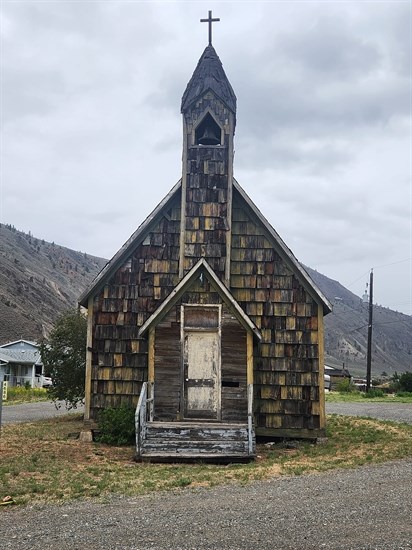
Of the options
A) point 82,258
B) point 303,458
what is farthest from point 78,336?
point 82,258

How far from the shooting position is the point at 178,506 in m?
7.68

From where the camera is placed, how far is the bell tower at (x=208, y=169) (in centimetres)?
1484

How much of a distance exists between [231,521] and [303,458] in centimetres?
544

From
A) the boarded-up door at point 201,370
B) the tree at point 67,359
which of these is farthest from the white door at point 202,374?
the tree at point 67,359

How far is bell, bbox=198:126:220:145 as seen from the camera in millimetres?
15773

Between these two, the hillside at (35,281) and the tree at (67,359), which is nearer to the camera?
the tree at (67,359)

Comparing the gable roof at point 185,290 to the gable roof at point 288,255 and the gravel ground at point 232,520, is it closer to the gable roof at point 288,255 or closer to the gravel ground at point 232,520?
the gable roof at point 288,255

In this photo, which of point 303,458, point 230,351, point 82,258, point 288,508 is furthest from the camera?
point 82,258

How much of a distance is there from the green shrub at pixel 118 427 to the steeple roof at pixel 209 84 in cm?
766

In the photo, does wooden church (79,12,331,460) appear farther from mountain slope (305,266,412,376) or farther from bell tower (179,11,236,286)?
mountain slope (305,266,412,376)

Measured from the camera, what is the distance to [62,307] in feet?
295

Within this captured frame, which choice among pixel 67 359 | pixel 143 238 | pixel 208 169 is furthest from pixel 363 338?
pixel 143 238

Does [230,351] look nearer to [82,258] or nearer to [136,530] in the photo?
[136,530]

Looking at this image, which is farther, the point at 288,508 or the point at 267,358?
the point at 267,358
